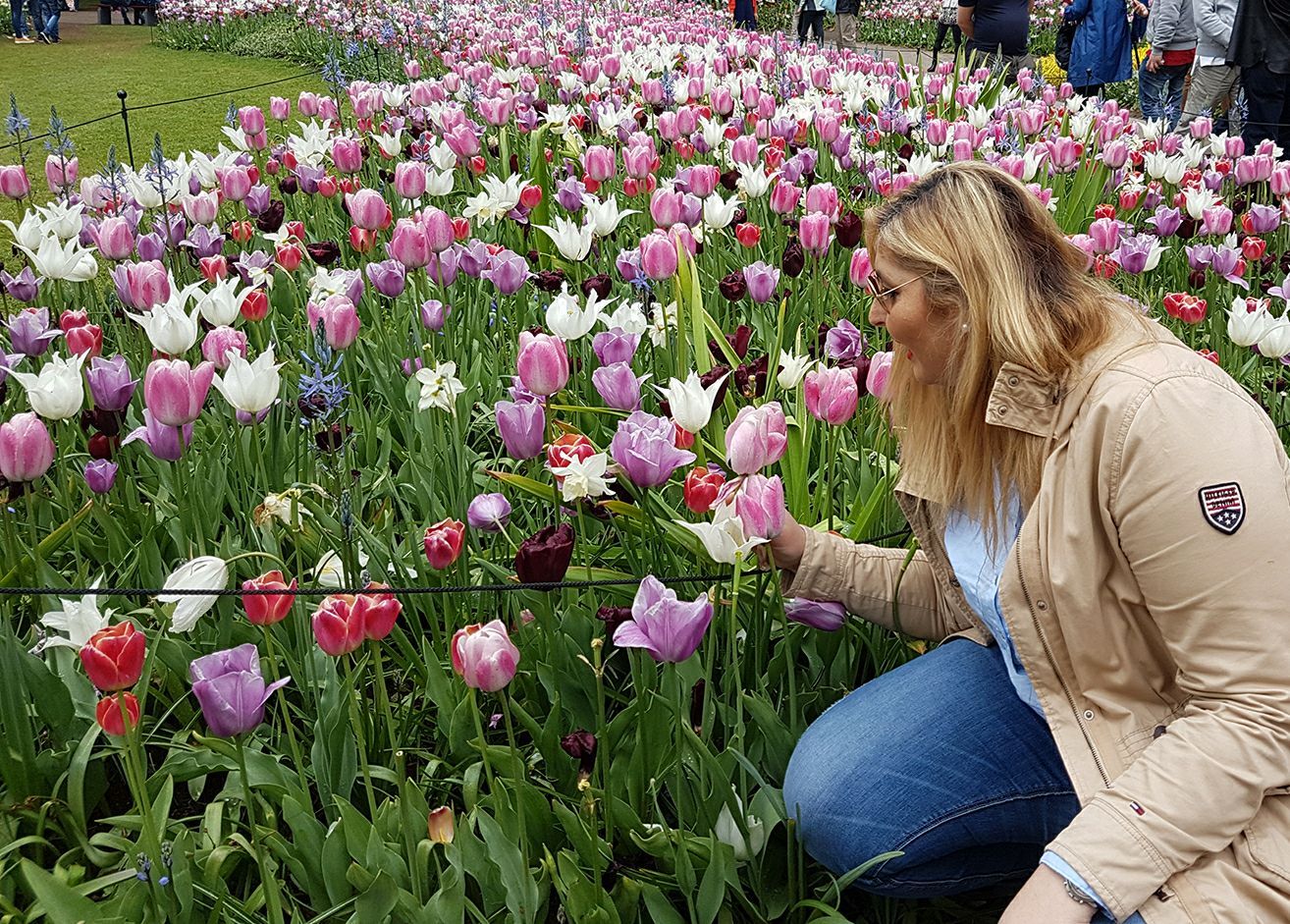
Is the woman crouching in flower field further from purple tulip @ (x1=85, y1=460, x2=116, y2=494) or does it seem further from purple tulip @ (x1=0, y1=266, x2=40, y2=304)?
purple tulip @ (x1=0, y1=266, x2=40, y2=304)

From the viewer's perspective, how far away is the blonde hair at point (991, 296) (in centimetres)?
173

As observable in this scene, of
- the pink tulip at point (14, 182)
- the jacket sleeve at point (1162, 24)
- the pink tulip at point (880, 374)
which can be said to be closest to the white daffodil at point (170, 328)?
the pink tulip at point (880, 374)

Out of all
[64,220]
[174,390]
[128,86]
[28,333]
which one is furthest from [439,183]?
[128,86]

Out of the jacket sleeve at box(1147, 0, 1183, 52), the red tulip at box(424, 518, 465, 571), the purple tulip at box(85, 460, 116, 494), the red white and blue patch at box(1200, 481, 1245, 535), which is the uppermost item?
the jacket sleeve at box(1147, 0, 1183, 52)

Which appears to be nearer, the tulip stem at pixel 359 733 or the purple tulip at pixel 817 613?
the tulip stem at pixel 359 733

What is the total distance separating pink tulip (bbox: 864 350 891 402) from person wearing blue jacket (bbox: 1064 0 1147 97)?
6740mm

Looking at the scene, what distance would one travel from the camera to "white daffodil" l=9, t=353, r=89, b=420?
228 centimetres

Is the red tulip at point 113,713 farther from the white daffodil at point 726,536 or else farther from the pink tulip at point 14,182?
the pink tulip at point 14,182

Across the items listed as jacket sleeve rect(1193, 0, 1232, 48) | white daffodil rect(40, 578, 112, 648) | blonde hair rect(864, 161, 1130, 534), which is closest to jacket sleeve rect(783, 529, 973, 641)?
blonde hair rect(864, 161, 1130, 534)

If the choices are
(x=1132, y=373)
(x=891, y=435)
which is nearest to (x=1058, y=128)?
(x=891, y=435)

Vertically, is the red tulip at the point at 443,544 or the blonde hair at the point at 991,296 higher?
the blonde hair at the point at 991,296

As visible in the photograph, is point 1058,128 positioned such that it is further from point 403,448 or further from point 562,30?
point 562,30

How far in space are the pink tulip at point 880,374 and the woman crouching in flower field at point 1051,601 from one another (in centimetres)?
14

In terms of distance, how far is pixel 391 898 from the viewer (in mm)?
1664
